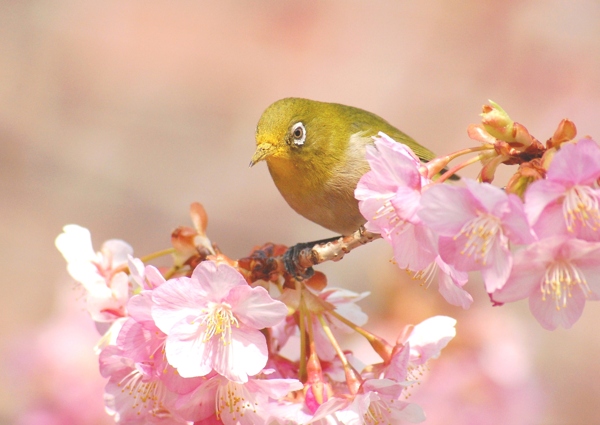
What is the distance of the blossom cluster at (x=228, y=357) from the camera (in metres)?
1.66

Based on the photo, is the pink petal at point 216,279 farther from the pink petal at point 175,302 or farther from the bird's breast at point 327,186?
the bird's breast at point 327,186

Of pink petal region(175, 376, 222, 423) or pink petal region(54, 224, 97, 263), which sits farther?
pink petal region(54, 224, 97, 263)

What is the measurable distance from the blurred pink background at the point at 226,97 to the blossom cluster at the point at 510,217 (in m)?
3.96

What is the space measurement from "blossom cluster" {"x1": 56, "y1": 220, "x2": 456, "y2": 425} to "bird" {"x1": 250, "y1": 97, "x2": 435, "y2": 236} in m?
0.90

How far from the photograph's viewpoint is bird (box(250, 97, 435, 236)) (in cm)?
282

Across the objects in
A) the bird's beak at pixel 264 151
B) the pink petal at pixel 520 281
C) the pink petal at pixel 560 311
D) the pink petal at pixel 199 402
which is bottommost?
the pink petal at pixel 199 402

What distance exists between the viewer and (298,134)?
112 inches

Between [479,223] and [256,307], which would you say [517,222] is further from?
[256,307]

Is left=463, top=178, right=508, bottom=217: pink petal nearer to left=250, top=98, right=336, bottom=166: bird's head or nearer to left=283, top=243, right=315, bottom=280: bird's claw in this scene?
left=283, top=243, right=315, bottom=280: bird's claw

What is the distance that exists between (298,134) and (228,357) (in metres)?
1.38

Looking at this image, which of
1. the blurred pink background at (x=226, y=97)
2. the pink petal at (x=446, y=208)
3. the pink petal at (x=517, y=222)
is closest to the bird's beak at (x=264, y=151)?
the pink petal at (x=446, y=208)

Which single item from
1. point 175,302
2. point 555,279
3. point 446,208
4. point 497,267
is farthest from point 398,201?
point 175,302

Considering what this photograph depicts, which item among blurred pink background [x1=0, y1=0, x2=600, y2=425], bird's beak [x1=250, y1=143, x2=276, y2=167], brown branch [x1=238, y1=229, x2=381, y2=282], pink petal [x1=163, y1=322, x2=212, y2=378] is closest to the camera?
pink petal [x1=163, y1=322, x2=212, y2=378]

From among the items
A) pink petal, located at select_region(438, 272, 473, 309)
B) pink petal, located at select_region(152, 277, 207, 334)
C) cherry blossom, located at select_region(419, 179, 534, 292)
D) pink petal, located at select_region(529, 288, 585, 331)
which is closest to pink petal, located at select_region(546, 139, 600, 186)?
cherry blossom, located at select_region(419, 179, 534, 292)
